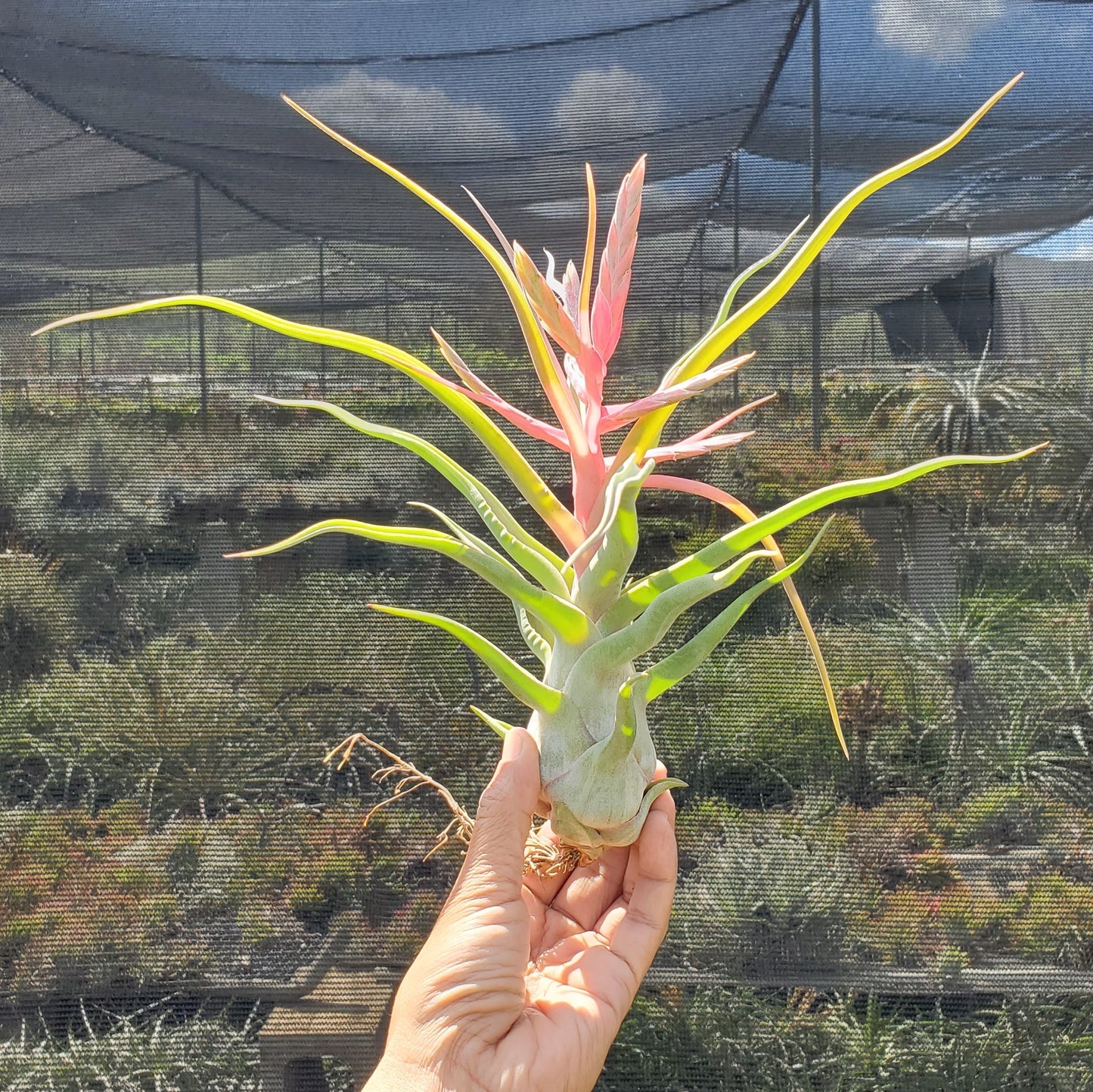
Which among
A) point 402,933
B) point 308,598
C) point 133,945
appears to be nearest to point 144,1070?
point 133,945

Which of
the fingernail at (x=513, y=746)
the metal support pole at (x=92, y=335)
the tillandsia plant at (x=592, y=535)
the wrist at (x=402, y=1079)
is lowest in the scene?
the wrist at (x=402, y=1079)

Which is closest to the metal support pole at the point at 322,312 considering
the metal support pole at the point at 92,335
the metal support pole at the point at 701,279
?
the metal support pole at the point at 92,335

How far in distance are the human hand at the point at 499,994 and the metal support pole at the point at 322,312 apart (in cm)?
103

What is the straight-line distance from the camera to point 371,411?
1499 millimetres

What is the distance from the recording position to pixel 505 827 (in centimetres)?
67

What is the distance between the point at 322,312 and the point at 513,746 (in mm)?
1217

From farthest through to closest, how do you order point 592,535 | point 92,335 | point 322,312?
point 322,312, point 92,335, point 592,535

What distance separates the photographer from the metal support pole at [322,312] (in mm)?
1511

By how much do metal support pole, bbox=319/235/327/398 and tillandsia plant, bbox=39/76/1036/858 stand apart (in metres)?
0.86

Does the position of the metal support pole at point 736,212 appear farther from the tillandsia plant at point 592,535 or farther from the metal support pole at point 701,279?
the tillandsia plant at point 592,535

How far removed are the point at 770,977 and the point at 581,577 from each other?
3.11 ft

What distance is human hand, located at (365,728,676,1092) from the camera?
2.21 ft

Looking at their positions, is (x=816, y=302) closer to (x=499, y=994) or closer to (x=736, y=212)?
(x=736, y=212)

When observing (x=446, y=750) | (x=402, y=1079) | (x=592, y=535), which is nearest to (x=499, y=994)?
(x=402, y=1079)
